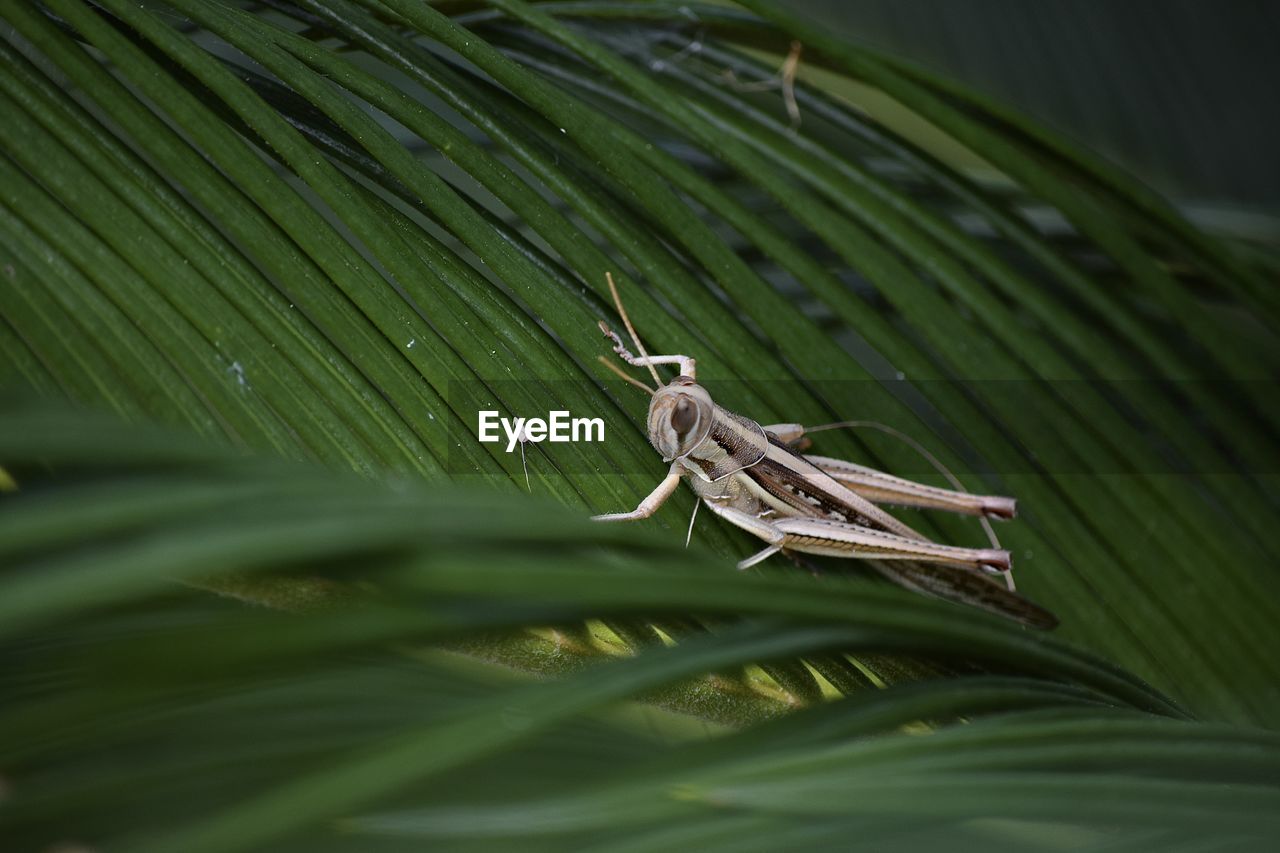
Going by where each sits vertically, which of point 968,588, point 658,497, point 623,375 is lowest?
point 968,588

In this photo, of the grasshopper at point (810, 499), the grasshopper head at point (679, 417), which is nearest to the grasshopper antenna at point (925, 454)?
the grasshopper at point (810, 499)

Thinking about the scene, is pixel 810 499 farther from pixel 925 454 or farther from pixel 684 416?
pixel 684 416

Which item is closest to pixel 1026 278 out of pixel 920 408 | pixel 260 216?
pixel 920 408

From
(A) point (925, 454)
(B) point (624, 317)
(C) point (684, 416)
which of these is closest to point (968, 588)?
(A) point (925, 454)

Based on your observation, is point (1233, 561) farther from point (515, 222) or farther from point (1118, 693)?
point (515, 222)

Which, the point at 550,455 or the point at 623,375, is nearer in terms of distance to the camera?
the point at 550,455

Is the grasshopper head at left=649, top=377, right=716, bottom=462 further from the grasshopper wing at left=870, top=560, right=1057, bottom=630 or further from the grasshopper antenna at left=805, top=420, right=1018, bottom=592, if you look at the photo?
the grasshopper wing at left=870, top=560, right=1057, bottom=630
